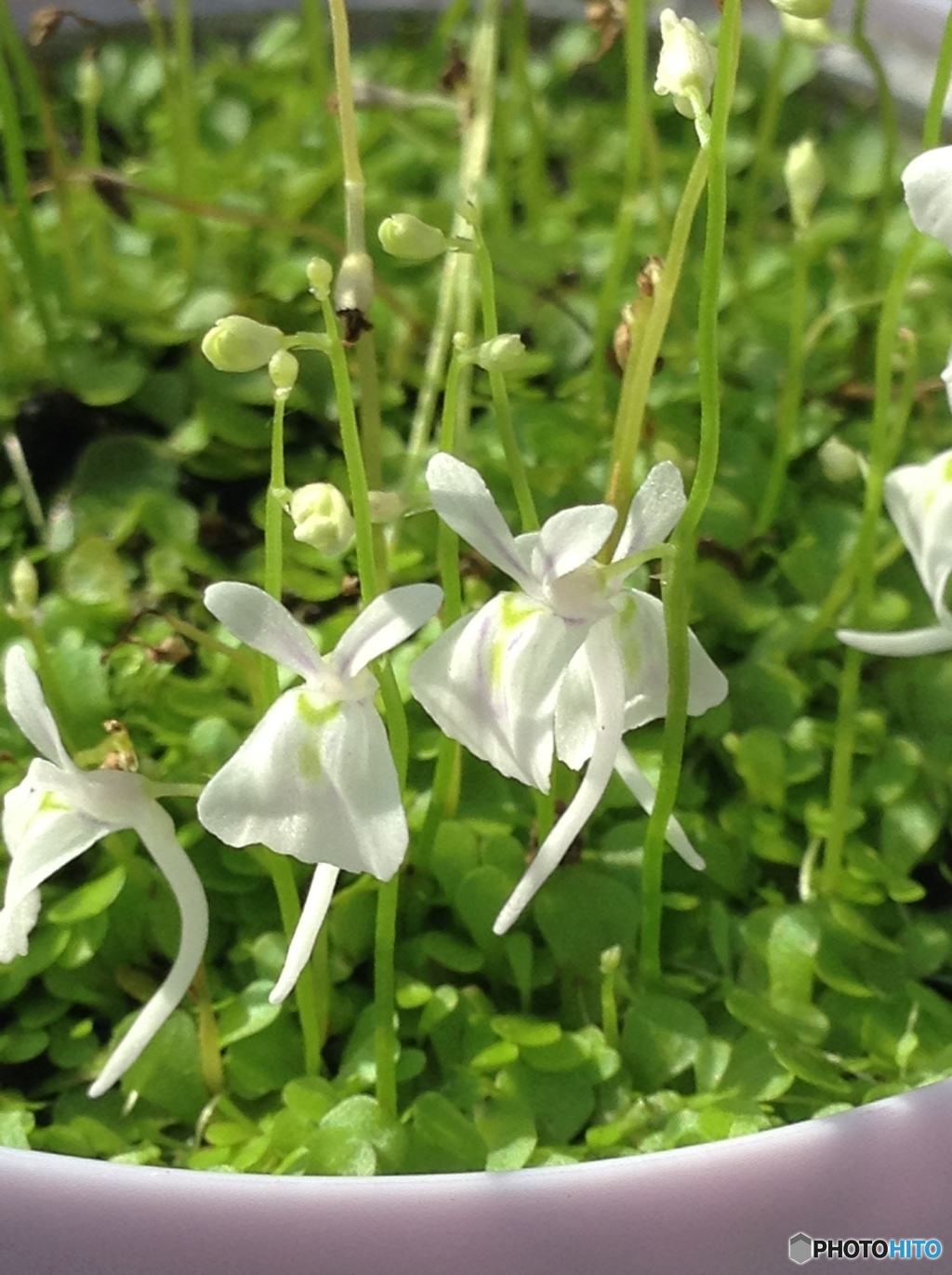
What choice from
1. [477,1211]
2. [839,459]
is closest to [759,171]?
[839,459]

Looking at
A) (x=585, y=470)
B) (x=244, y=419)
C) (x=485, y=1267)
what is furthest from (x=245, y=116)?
(x=485, y=1267)

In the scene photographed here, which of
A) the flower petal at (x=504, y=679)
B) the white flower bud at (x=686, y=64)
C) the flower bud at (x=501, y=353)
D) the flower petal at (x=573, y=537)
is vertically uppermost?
the white flower bud at (x=686, y=64)

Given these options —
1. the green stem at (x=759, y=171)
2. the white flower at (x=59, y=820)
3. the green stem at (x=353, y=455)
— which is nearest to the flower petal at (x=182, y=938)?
the white flower at (x=59, y=820)

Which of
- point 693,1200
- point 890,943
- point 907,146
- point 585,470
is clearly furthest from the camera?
point 907,146

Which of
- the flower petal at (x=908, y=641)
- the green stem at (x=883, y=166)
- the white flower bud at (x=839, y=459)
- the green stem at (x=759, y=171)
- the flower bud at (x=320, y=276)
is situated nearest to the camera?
the flower bud at (x=320, y=276)

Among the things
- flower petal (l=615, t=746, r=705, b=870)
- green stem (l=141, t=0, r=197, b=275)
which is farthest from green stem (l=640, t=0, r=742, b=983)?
green stem (l=141, t=0, r=197, b=275)

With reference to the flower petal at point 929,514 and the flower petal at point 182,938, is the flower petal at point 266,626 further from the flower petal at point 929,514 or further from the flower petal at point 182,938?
the flower petal at point 929,514

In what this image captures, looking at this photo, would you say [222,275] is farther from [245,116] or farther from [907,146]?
[907,146]
